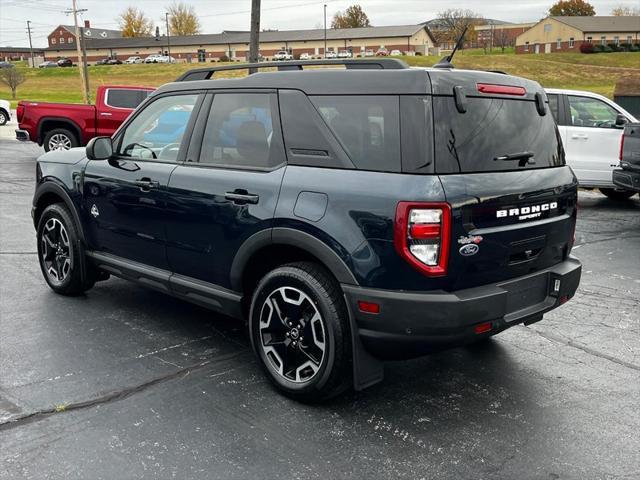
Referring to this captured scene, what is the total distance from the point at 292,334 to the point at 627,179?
6523 mm

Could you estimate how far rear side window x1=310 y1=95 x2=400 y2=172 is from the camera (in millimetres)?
3357

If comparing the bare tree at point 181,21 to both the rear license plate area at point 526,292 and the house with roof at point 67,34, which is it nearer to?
the house with roof at point 67,34

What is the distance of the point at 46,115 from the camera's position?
50.9 ft

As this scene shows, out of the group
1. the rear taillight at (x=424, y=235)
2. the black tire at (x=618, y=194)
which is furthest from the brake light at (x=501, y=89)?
the black tire at (x=618, y=194)

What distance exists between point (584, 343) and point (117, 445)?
328 centimetres

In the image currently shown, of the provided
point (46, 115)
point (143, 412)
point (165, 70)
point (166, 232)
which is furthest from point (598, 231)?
point (165, 70)

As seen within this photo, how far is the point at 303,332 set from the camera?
370 centimetres

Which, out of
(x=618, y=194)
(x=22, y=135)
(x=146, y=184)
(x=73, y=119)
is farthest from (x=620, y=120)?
(x=22, y=135)

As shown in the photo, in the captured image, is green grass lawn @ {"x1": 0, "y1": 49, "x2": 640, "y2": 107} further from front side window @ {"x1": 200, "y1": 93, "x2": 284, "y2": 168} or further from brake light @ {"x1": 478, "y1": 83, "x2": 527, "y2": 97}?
brake light @ {"x1": 478, "y1": 83, "x2": 527, "y2": 97}

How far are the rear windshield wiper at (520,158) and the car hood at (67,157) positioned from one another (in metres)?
3.40

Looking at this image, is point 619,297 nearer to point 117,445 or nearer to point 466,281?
point 466,281

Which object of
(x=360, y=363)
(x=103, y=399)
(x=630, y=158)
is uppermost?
(x=630, y=158)

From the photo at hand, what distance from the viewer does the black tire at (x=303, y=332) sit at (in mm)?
3500

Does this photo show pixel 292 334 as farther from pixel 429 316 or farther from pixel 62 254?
pixel 62 254
